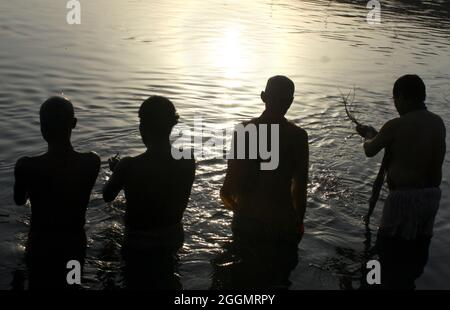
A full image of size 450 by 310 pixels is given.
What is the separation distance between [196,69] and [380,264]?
10.5 m

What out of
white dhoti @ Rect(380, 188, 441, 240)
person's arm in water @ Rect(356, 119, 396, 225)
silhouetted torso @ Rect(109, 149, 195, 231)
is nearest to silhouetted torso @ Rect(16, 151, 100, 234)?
silhouetted torso @ Rect(109, 149, 195, 231)

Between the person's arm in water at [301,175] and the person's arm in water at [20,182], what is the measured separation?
7.67 feet

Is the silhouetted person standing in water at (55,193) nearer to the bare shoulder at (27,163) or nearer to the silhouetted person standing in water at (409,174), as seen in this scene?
the bare shoulder at (27,163)

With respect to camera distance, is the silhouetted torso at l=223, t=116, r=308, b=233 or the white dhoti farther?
the white dhoti

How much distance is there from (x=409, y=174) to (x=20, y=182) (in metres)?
3.87

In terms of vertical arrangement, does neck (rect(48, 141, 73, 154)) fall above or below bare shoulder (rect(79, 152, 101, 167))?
above

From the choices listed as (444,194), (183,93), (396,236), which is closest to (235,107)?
(183,93)

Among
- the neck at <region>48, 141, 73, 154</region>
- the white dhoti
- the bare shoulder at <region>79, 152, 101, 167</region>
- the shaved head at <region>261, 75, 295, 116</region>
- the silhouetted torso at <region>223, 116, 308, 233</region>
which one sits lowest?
the white dhoti

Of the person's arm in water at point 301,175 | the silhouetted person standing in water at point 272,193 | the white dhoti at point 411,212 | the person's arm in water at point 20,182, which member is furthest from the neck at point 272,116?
the person's arm in water at point 20,182

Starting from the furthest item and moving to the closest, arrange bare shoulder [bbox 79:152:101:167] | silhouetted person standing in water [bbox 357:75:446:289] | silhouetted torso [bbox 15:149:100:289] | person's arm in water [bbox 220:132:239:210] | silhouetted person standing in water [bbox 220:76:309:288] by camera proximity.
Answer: silhouetted person standing in water [bbox 357:75:446:289] → person's arm in water [bbox 220:132:239:210] → silhouetted person standing in water [bbox 220:76:309:288] → bare shoulder [bbox 79:152:101:167] → silhouetted torso [bbox 15:149:100:289]

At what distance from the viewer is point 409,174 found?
541 cm

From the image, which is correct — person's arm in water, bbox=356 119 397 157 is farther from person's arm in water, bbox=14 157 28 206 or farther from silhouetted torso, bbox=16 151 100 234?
person's arm in water, bbox=14 157 28 206

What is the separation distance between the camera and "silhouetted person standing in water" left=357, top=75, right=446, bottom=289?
5.26 metres
